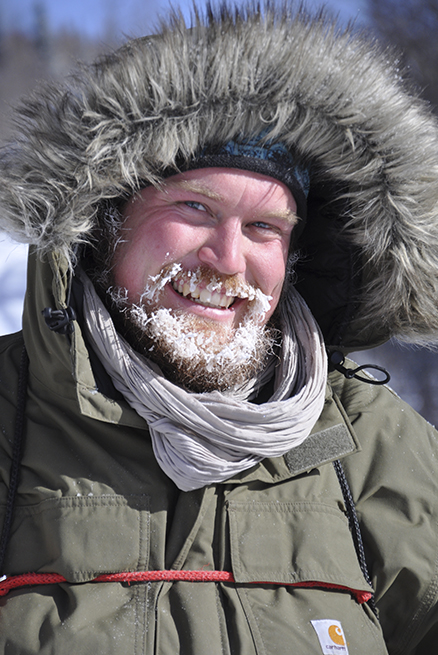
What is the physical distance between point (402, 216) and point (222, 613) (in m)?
1.19

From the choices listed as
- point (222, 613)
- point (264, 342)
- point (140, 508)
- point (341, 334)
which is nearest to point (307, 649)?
point (222, 613)

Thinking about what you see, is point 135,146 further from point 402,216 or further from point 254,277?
point 402,216

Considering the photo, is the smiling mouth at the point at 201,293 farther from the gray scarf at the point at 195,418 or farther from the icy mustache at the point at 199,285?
the gray scarf at the point at 195,418

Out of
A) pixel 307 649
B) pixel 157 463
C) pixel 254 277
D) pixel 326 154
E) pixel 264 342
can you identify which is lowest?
pixel 307 649

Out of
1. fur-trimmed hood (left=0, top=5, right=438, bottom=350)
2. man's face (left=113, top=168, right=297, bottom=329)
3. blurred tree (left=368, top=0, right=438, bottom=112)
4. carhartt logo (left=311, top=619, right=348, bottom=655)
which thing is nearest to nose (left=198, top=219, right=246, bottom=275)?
man's face (left=113, top=168, right=297, bottom=329)

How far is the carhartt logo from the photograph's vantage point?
Result: 1.27 m

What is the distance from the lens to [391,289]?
1682 mm

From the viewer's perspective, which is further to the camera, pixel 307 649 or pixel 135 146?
pixel 135 146

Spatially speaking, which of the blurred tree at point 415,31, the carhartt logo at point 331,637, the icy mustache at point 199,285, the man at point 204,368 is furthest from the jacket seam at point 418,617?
the blurred tree at point 415,31

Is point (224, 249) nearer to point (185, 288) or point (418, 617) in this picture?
point (185, 288)

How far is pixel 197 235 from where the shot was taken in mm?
1492

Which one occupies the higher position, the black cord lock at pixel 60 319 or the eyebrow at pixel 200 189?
the eyebrow at pixel 200 189

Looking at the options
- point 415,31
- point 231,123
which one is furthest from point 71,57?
point 415,31

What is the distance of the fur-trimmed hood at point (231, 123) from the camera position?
1.37 meters
